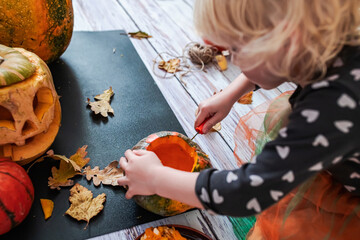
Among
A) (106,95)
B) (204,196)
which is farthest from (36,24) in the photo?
(204,196)

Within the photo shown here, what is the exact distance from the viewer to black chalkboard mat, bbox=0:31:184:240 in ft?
2.92

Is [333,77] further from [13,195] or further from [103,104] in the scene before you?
[103,104]

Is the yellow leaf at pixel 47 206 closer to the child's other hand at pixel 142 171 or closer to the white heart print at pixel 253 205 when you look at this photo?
the child's other hand at pixel 142 171

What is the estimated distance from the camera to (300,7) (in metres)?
0.53

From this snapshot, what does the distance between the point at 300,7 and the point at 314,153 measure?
9.0 inches

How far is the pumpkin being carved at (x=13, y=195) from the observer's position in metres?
0.78

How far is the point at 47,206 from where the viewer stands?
908 millimetres

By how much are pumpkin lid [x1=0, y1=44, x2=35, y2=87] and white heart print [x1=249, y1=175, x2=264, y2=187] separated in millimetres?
647

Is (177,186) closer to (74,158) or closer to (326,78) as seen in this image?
(326,78)

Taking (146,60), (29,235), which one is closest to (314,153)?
(29,235)

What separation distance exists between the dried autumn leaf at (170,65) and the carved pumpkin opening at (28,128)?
2.17 feet

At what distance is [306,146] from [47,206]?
27.2 inches

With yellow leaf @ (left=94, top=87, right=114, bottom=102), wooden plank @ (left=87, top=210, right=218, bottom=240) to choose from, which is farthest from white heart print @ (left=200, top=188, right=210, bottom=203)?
yellow leaf @ (left=94, top=87, right=114, bottom=102)

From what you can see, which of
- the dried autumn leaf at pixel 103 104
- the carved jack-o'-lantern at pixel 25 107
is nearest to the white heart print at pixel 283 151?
the carved jack-o'-lantern at pixel 25 107
